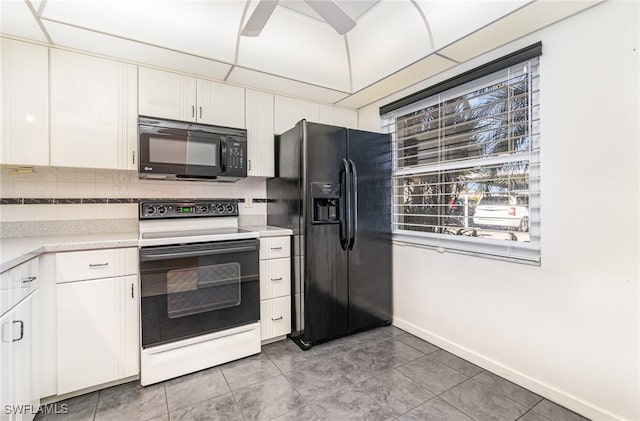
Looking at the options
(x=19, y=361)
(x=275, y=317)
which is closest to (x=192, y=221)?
(x=275, y=317)

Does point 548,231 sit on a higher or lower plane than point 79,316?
higher

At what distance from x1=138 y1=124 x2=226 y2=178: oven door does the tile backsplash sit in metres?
0.36

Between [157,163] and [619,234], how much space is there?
281 centimetres

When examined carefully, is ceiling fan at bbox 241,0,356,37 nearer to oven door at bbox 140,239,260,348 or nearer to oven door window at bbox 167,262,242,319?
oven door at bbox 140,239,260,348

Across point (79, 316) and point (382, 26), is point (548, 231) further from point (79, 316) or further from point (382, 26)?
point (79, 316)

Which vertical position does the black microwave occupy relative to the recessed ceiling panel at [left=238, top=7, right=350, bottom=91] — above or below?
below

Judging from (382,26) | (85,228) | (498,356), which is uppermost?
(382,26)

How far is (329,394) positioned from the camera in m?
1.79

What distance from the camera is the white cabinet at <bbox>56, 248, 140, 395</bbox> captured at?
1695mm

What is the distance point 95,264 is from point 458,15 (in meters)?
2.73

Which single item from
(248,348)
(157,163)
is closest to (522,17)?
(157,163)

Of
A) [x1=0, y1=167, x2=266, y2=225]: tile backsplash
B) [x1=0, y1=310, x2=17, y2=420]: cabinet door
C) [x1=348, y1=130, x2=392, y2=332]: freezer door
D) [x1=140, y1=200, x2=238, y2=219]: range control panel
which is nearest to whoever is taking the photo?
[x1=0, y1=310, x2=17, y2=420]: cabinet door

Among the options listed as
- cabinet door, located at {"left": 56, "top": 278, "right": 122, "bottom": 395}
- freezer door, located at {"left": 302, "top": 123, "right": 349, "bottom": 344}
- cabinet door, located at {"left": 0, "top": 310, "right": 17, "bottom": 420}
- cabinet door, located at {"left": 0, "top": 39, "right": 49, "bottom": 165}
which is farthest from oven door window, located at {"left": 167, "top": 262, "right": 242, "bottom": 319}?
cabinet door, located at {"left": 0, "top": 39, "right": 49, "bottom": 165}

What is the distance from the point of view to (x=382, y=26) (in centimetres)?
228
